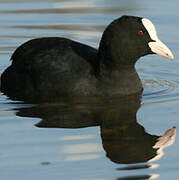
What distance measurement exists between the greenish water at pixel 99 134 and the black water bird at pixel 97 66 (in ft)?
0.63

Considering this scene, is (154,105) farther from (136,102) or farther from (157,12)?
(157,12)

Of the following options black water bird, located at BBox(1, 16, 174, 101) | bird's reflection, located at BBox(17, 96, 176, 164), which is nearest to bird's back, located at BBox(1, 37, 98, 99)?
black water bird, located at BBox(1, 16, 174, 101)

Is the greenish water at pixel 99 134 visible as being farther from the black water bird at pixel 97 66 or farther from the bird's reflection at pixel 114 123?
the black water bird at pixel 97 66

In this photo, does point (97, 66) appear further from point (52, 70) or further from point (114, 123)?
point (114, 123)

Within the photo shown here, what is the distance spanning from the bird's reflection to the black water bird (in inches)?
7.1

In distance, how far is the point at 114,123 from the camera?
7582 millimetres

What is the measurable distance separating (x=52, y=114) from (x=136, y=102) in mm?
1091

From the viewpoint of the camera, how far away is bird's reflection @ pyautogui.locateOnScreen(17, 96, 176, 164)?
6.64 metres

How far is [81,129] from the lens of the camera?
730cm

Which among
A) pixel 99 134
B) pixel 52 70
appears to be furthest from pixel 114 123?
pixel 52 70

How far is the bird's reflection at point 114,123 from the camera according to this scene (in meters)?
6.64

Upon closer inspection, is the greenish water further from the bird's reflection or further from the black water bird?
the black water bird

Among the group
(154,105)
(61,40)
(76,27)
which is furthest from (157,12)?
(154,105)

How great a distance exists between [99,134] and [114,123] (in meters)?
0.44
